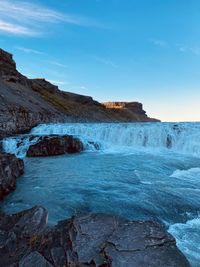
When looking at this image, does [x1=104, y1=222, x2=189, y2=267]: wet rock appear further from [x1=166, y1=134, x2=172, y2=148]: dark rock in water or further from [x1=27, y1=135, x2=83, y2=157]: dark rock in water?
[x1=166, y1=134, x2=172, y2=148]: dark rock in water

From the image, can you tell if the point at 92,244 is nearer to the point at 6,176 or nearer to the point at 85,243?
the point at 85,243

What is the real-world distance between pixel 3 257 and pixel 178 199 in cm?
581

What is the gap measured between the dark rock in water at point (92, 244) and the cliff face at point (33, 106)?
Result: 25.1 meters

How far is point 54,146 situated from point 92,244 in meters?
17.0

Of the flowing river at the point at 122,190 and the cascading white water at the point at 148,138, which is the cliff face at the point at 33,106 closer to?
the cascading white water at the point at 148,138

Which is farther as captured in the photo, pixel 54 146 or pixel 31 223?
pixel 54 146

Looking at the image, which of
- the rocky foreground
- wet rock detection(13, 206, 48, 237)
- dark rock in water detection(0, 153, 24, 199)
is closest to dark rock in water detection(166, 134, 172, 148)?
dark rock in water detection(0, 153, 24, 199)

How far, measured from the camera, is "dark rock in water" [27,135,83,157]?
66.5 ft

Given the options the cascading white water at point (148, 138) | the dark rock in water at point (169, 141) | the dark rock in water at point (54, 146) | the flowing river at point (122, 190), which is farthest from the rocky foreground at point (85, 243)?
the dark rock in water at point (169, 141)

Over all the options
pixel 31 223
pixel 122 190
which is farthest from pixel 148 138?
pixel 31 223

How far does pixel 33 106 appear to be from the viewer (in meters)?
43.9

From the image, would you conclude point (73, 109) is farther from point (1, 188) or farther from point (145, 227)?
point (145, 227)

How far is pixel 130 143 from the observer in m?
26.0

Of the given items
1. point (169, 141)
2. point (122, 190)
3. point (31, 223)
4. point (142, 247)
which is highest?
point (169, 141)
